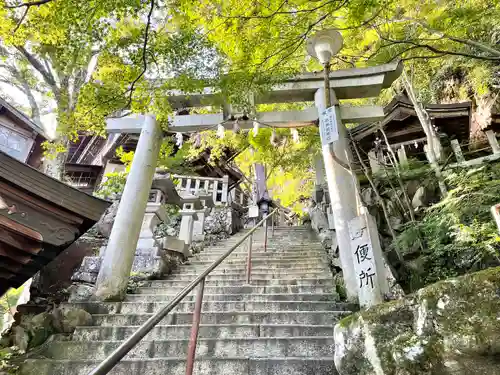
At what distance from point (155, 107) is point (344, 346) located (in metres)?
5.56

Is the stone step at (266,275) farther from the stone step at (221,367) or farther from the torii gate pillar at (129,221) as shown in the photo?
the stone step at (221,367)

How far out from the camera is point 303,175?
1780cm

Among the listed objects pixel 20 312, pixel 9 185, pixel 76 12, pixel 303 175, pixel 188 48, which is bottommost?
pixel 20 312

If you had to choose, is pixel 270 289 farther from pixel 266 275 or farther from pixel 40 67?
pixel 40 67

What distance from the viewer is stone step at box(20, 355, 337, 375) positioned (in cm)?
307

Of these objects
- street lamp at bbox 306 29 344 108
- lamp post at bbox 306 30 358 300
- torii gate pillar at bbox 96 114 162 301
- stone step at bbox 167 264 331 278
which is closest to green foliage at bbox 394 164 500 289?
lamp post at bbox 306 30 358 300

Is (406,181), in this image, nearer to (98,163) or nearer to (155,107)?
(155,107)

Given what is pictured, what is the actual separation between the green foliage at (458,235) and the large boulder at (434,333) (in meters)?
3.61

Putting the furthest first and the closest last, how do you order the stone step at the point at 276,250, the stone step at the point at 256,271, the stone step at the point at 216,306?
the stone step at the point at 276,250
the stone step at the point at 256,271
the stone step at the point at 216,306

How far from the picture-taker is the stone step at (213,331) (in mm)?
3848

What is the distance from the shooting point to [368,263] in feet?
A: 12.1

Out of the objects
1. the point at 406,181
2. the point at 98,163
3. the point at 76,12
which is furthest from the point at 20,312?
the point at 98,163

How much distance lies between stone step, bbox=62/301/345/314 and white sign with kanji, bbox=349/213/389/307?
2.89 feet

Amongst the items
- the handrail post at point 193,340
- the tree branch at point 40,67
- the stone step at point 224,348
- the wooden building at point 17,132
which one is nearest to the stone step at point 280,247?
the stone step at point 224,348
